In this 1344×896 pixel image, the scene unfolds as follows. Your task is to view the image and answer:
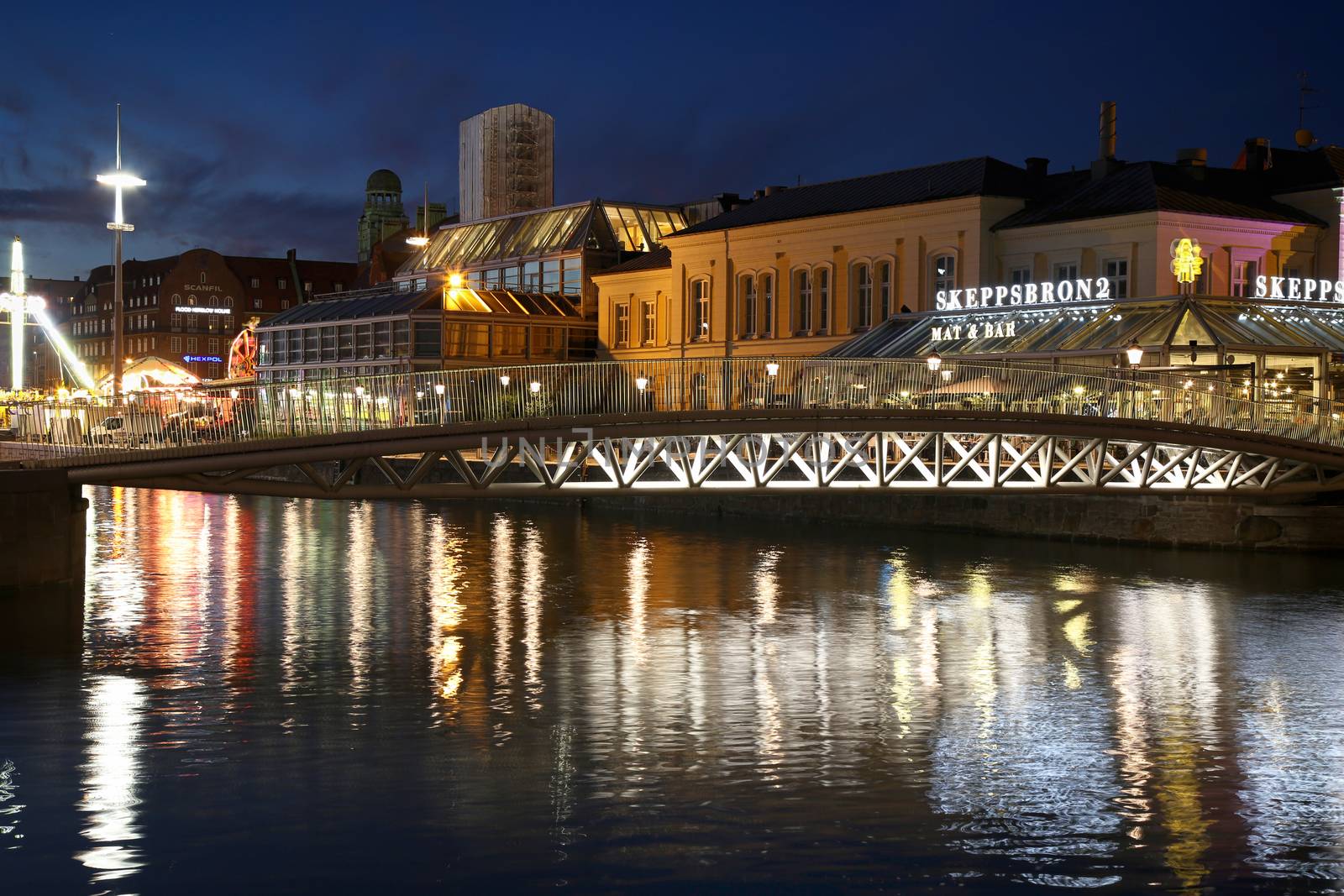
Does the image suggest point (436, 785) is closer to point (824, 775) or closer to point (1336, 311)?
point (824, 775)

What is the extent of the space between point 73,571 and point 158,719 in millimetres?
11905

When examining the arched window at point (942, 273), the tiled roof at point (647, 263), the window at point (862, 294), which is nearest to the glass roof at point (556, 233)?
the tiled roof at point (647, 263)

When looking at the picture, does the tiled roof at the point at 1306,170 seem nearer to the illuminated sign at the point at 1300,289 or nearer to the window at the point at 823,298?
the illuminated sign at the point at 1300,289

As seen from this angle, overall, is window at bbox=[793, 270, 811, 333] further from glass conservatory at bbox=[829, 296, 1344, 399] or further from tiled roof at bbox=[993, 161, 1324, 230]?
glass conservatory at bbox=[829, 296, 1344, 399]

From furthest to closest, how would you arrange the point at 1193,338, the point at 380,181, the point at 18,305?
the point at 380,181 < the point at 18,305 < the point at 1193,338

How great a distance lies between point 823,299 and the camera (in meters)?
69.1

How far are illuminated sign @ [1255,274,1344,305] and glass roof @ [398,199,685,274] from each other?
3722cm

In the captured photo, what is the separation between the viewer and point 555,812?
18484mm

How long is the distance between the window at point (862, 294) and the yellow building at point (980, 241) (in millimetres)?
74

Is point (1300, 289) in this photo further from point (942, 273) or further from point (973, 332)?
point (942, 273)

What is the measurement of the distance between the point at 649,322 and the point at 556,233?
1090 cm

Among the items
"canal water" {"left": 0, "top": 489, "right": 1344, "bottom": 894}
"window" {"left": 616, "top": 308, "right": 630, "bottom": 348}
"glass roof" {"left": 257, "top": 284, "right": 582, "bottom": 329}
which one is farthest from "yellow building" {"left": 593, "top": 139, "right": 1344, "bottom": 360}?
"canal water" {"left": 0, "top": 489, "right": 1344, "bottom": 894}

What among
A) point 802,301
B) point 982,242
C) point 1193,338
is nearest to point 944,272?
point 982,242

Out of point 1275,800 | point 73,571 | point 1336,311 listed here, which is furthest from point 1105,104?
point 1275,800
